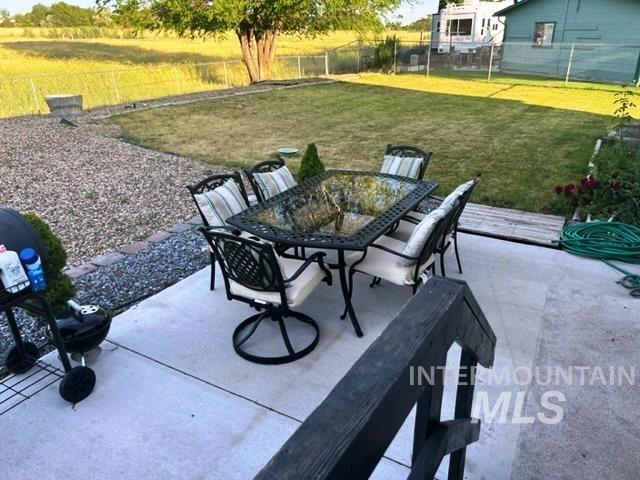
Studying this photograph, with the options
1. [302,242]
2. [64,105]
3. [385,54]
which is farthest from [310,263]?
[385,54]

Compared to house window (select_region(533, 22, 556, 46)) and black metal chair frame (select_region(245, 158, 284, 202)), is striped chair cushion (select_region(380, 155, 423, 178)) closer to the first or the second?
black metal chair frame (select_region(245, 158, 284, 202))

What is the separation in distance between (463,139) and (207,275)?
6564 mm

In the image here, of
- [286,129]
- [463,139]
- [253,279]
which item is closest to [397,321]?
[253,279]

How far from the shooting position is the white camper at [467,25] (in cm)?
2433

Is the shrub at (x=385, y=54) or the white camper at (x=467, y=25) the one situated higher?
the white camper at (x=467, y=25)

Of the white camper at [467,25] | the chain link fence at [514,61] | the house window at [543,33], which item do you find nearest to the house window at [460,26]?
the white camper at [467,25]

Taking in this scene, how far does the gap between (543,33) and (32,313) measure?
22549 millimetres

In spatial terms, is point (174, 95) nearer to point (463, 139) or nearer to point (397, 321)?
point (463, 139)

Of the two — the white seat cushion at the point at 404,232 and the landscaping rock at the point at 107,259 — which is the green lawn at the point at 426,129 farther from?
the landscaping rock at the point at 107,259

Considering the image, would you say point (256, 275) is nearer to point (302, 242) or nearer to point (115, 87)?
point (302, 242)

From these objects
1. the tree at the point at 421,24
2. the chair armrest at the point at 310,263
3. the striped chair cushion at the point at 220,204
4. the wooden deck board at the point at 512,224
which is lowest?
the wooden deck board at the point at 512,224

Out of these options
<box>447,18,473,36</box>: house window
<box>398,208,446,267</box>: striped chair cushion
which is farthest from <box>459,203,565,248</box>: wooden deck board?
<box>447,18,473,36</box>: house window

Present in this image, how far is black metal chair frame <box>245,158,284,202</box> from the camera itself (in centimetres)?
386

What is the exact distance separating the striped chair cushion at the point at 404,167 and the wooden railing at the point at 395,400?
3095 mm
